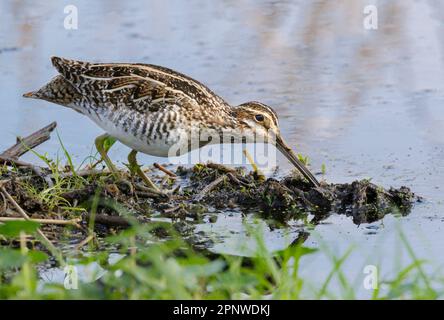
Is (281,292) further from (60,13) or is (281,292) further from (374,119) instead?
(60,13)

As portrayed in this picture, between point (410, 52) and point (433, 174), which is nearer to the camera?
point (433, 174)

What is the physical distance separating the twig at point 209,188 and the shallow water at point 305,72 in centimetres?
40

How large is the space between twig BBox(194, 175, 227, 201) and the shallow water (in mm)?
402

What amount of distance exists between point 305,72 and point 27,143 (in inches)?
137

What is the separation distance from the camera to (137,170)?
29.1 feet

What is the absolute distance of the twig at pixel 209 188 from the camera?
8.64 meters

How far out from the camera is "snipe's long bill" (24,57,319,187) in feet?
28.2

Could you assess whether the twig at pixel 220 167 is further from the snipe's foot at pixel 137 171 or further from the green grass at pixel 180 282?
the green grass at pixel 180 282

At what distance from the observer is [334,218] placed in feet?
27.5

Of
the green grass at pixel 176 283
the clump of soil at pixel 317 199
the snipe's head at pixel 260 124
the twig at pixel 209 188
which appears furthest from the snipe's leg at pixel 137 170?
the green grass at pixel 176 283

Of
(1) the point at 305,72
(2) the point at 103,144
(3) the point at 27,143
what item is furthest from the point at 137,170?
(1) the point at 305,72

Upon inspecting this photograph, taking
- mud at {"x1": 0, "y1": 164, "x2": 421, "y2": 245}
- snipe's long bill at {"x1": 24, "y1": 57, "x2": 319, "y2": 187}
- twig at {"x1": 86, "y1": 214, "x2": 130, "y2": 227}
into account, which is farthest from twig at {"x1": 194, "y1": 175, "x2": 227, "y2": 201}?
twig at {"x1": 86, "y1": 214, "x2": 130, "y2": 227}
